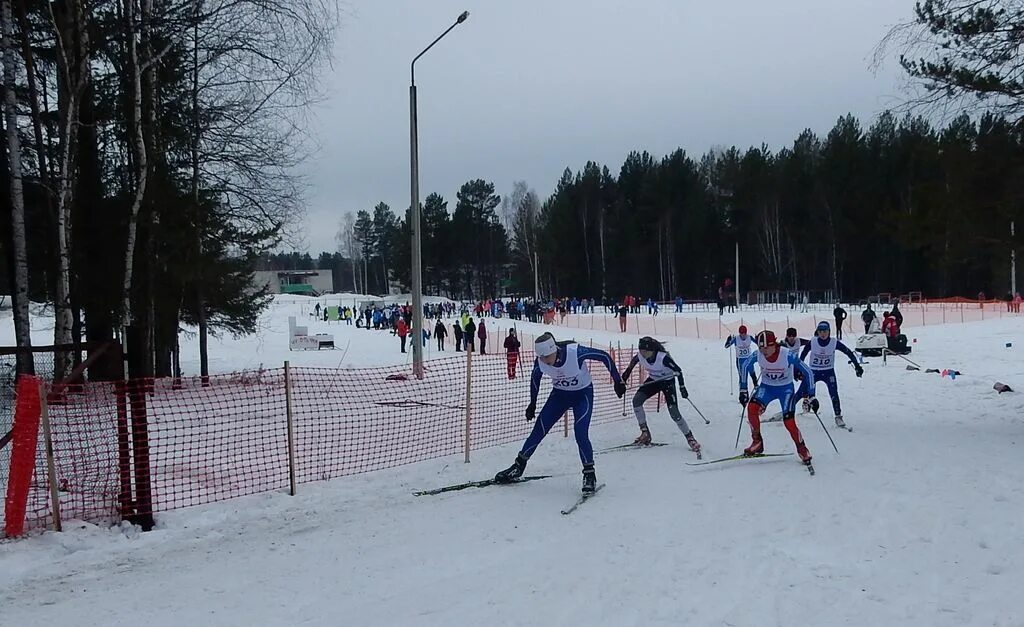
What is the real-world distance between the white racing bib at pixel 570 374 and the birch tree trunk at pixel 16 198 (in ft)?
20.4

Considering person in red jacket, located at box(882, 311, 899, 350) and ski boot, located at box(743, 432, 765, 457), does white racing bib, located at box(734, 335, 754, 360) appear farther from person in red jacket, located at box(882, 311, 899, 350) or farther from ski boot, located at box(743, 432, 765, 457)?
person in red jacket, located at box(882, 311, 899, 350)

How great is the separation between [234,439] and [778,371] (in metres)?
7.87

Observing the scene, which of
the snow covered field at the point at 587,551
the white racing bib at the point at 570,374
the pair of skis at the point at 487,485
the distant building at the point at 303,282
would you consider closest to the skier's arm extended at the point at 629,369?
the snow covered field at the point at 587,551

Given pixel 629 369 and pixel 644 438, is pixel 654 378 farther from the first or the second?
pixel 644 438

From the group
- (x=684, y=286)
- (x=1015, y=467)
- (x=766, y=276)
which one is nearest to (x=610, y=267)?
(x=684, y=286)

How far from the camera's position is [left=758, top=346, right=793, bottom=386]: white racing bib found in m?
9.45

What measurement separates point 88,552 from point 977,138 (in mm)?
12183

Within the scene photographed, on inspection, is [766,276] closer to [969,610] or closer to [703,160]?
[703,160]

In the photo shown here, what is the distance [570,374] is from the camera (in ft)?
27.4

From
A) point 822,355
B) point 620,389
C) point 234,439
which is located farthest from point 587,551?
point 822,355

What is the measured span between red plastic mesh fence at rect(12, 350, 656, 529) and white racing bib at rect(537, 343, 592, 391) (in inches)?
68.1

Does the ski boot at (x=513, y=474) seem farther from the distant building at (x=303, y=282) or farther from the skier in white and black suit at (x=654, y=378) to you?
the distant building at (x=303, y=282)

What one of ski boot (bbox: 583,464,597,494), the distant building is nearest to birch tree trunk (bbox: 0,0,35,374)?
ski boot (bbox: 583,464,597,494)

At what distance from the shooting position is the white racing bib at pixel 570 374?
8344 mm
